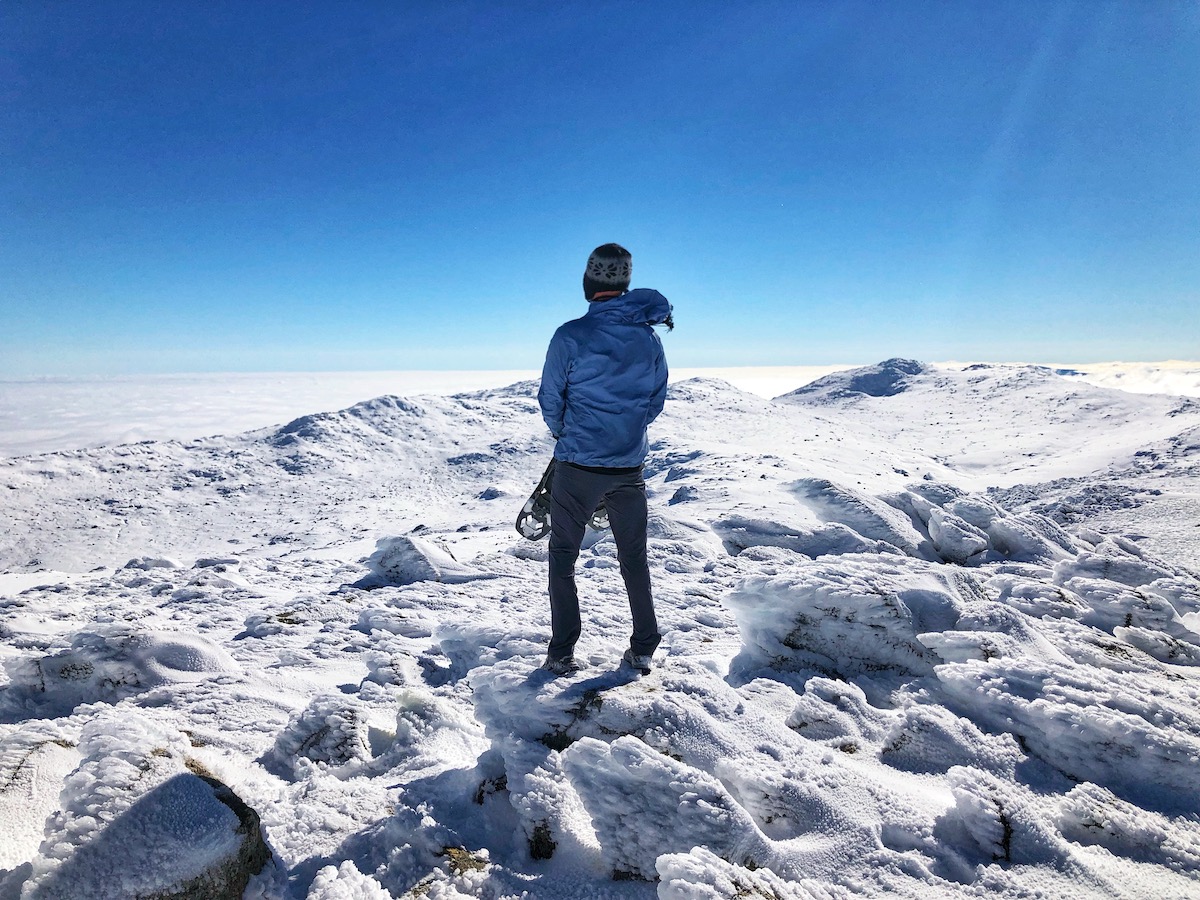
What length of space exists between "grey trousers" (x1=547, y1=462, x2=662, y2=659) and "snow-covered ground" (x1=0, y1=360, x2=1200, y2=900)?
233 millimetres

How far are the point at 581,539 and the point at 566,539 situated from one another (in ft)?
0.28

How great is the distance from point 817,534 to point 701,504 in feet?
15.4

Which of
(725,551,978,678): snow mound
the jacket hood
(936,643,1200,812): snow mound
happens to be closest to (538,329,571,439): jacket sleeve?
the jacket hood

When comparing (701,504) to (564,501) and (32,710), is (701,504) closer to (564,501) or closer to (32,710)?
(564,501)

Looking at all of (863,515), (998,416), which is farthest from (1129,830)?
(998,416)

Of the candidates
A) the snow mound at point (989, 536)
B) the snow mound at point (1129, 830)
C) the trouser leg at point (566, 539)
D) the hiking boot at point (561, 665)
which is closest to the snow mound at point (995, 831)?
the snow mound at point (1129, 830)

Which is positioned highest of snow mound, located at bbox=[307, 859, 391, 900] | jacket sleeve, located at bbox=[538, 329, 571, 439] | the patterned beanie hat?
the patterned beanie hat

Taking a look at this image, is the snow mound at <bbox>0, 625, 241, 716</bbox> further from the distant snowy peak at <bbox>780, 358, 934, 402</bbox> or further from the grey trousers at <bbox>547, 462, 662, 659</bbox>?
the distant snowy peak at <bbox>780, 358, 934, 402</bbox>

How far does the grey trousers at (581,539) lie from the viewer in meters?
3.27

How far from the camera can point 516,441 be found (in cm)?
4728

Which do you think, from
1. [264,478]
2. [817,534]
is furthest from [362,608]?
[264,478]

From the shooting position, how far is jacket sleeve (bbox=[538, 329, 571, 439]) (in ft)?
10.4

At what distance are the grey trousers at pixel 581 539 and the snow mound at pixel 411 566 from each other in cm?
446

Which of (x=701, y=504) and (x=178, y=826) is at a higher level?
(x=178, y=826)
